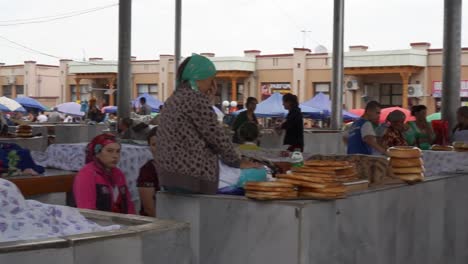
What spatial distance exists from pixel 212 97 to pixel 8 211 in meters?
2.11

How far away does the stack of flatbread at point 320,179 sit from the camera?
474 cm

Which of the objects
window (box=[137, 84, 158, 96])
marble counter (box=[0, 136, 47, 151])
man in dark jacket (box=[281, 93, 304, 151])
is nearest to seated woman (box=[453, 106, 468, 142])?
man in dark jacket (box=[281, 93, 304, 151])

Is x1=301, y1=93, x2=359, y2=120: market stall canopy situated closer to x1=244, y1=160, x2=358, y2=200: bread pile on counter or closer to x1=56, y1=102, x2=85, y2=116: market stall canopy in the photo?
x1=56, y1=102, x2=85, y2=116: market stall canopy

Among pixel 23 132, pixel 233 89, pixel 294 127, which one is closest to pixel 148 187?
pixel 294 127

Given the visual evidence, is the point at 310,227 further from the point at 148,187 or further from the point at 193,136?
the point at 148,187

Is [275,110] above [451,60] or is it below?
below

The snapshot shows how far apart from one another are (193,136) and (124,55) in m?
11.0

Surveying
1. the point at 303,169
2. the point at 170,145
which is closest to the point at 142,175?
the point at 170,145

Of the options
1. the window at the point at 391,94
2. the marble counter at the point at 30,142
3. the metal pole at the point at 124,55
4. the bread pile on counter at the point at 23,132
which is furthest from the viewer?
the window at the point at 391,94

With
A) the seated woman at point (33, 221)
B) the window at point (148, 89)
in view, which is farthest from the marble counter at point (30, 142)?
the window at point (148, 89)

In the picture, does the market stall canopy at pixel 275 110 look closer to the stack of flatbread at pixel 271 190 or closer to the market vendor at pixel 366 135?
the market vendor at pixel 366 135

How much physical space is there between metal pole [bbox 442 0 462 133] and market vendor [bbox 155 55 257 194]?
850cm

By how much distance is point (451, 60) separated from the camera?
12703 millimetres

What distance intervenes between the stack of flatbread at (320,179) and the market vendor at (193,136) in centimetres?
40
